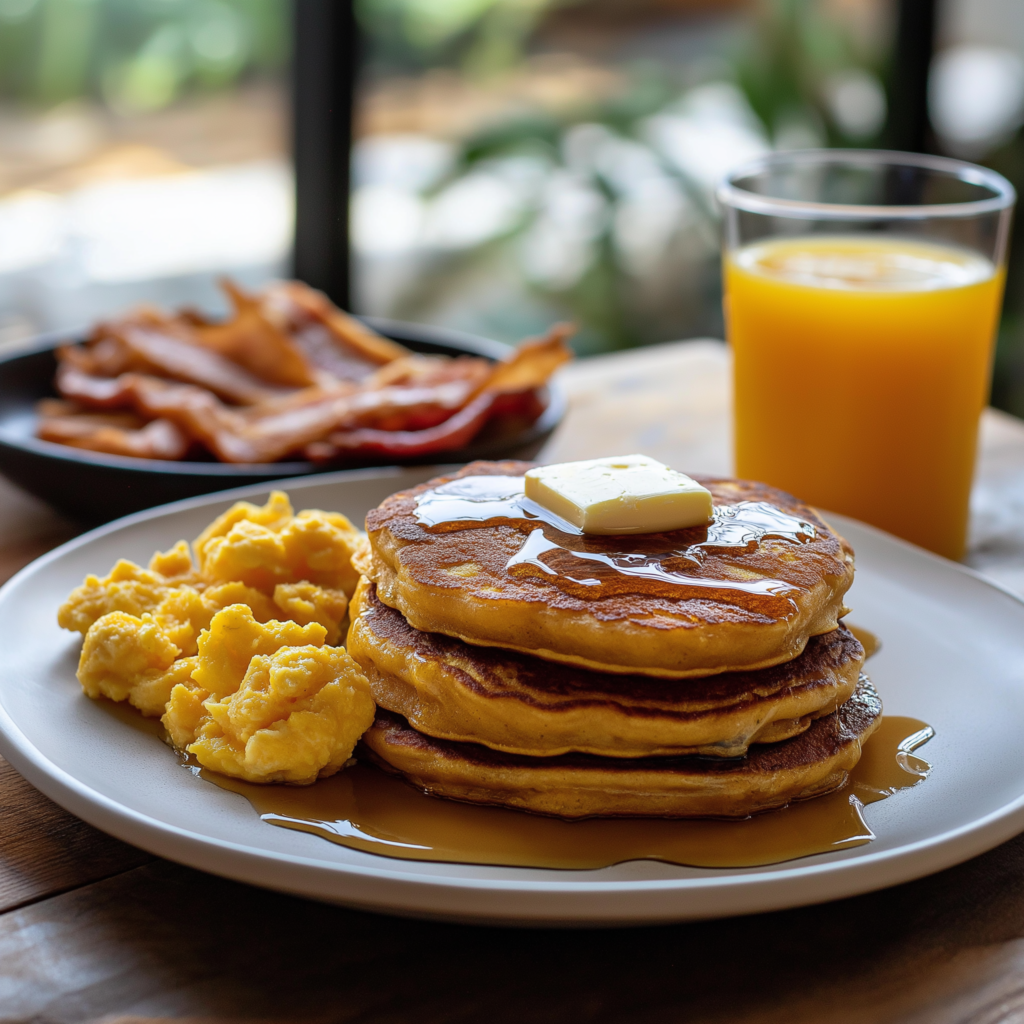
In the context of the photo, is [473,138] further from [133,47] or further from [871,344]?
[871,344]

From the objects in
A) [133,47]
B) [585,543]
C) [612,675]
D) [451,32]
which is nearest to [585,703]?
[612,675]

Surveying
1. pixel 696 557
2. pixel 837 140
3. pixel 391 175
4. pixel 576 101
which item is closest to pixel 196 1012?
pixel 696 557

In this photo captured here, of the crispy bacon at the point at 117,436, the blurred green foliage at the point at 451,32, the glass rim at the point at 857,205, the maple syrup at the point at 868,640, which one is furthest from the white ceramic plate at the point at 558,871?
the blurred green foliage at the point at 451,32

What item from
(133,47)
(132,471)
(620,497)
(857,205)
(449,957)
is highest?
(133,47)

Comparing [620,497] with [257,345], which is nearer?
[620,497]

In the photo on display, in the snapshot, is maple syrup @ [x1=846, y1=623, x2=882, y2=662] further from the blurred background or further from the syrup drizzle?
the blurred background

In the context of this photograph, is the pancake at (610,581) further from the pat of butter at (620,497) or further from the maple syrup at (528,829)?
the maple syrup at (528,829)

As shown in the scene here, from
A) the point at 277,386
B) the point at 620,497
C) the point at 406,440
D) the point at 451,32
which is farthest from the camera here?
the point at 451,32
